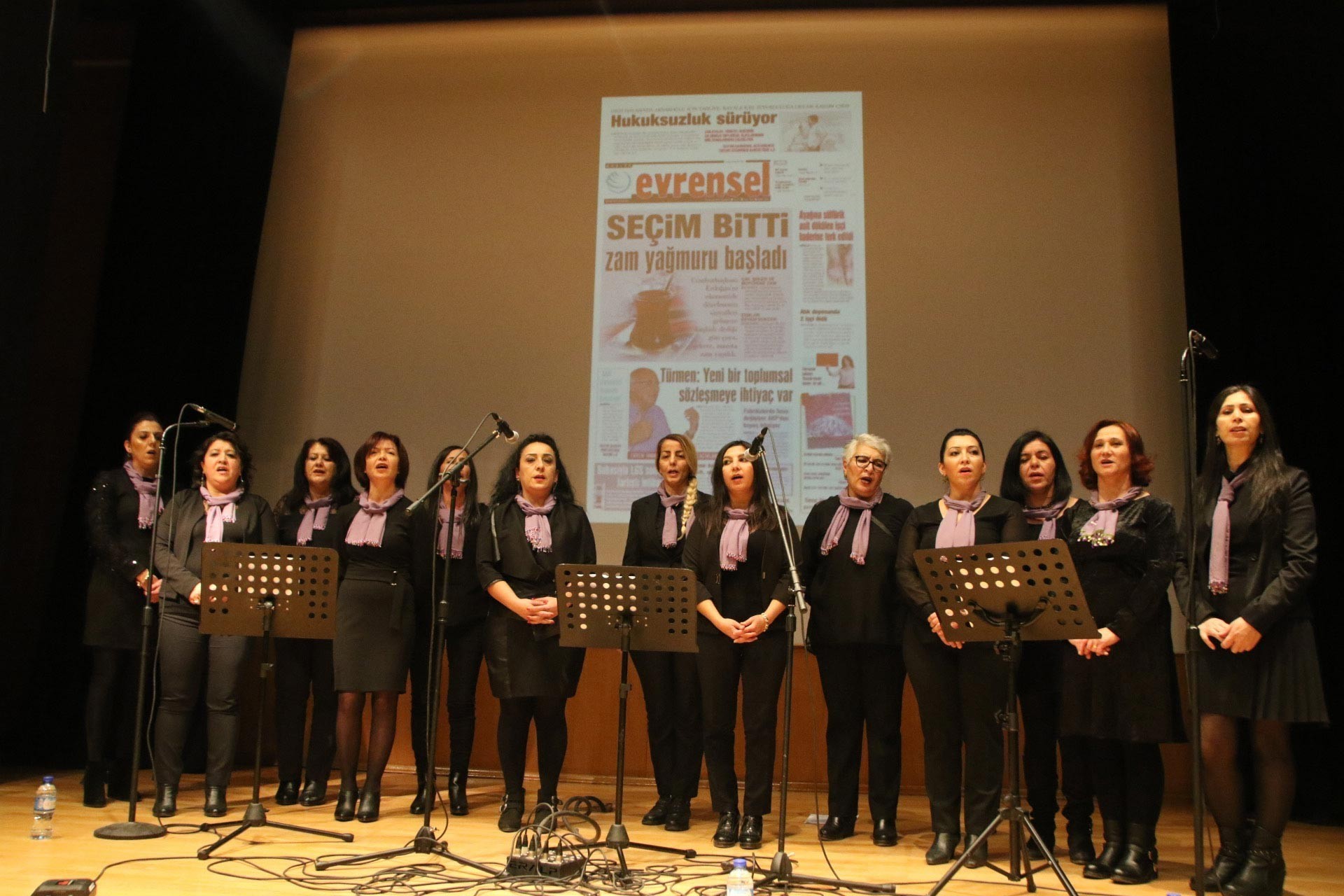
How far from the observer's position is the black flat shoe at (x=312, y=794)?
4.56m

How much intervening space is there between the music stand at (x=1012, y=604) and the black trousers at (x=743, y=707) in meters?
0.87

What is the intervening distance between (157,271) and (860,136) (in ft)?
13.0

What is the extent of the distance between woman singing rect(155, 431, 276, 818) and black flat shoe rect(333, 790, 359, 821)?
1.62ft

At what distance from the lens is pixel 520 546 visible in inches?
163

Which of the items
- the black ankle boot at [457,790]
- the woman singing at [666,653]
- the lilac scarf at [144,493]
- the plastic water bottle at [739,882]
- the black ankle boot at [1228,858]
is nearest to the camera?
the plastic water bottle at [739,882]

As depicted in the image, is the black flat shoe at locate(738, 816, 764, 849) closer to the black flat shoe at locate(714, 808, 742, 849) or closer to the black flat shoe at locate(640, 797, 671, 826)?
the black flat shoe at locate(714, 808, 742, 849)

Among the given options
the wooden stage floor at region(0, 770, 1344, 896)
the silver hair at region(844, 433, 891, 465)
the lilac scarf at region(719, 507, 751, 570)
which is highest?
the silver hair at region(844, 433, 891, 465)

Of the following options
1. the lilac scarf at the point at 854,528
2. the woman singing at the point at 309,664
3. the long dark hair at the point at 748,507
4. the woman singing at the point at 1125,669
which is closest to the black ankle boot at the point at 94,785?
the woman singing at the point at 309,664

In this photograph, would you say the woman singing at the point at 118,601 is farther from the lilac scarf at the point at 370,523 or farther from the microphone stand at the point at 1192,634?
the microphone stand at the point at 1192,634

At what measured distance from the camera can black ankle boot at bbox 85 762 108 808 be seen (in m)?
4.47

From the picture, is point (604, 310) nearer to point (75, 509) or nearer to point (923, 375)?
point (923, 375)

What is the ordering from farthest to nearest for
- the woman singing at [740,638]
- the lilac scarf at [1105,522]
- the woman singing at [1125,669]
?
the woman singing at [740,638] < the lilac scarf at [1105,522] < the woman singing at [1125,669]

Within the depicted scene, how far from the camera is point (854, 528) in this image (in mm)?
4098

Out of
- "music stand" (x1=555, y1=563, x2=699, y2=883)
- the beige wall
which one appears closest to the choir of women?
"music stand" (x1=555, y1=563, x2=699, y2=883)
